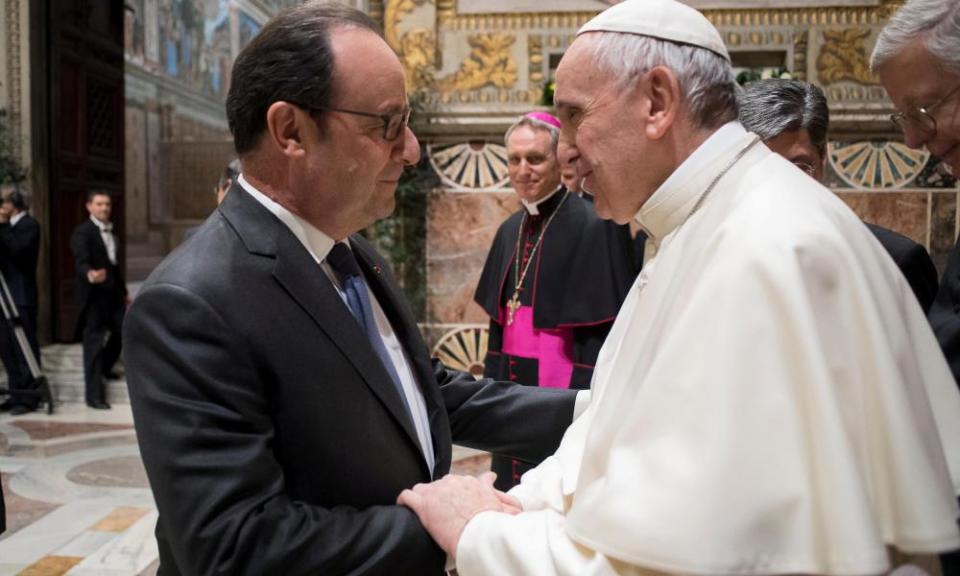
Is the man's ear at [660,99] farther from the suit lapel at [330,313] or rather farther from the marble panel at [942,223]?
the marble panel at [942,223]

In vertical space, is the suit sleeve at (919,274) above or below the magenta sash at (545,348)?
above

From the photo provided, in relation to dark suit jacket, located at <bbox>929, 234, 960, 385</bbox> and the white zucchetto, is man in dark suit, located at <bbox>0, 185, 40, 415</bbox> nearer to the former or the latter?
the white zucchetto

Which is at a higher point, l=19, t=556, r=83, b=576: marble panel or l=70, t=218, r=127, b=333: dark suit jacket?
l=70, t=218, r=127, b=333: dark suit jacket

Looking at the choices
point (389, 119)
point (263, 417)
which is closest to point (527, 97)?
point (389, 119)

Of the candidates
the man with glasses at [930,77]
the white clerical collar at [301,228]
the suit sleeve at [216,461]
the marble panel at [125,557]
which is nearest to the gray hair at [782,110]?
the man with glasses at [930,77]

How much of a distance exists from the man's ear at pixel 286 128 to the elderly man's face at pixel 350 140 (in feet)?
0.05

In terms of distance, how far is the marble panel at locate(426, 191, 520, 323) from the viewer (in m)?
7.90

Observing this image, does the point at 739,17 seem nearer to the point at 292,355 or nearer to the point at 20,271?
the point at 20,271

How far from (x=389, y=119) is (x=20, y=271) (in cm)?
751

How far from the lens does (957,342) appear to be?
5.84ft

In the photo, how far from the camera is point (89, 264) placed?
827 cm

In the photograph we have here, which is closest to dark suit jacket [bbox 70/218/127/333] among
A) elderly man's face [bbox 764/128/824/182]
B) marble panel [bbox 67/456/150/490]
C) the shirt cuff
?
marble panel [bbox 67/456/150/490]

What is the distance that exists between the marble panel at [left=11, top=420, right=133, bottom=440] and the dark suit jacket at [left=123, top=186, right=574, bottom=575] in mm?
6085

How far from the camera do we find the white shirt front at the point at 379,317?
1.69 metres
